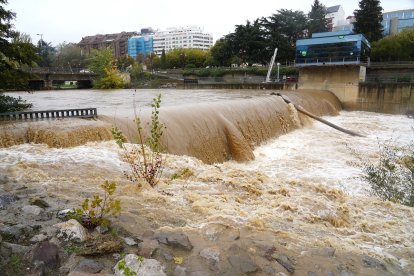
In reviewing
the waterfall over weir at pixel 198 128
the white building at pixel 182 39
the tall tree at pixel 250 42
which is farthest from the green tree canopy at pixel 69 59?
the waterfall over weir at pixel 198 128

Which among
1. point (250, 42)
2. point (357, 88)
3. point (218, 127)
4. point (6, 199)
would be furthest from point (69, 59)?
point (6, 199)

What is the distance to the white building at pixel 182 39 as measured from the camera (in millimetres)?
158875

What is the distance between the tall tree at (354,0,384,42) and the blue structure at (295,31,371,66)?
17.8 meters

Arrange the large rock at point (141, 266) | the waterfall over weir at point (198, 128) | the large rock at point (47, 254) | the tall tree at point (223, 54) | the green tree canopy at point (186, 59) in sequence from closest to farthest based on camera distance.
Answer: the large rock at point (47, 254)
the large rock at point (141, 266)
the waterfall over weir at point (198, 128)
the tall tree at point (223, 54)
the green tree canopy at point (186, 59)

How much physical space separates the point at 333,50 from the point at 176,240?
97.3ft

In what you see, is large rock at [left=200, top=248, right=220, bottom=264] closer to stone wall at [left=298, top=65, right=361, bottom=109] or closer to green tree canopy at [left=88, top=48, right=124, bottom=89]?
stone wall at [left=298, top=65, right=361, bottom=109]

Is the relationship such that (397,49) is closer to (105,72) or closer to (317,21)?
(317,21)

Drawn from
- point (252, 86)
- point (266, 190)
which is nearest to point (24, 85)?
point (266, 190)

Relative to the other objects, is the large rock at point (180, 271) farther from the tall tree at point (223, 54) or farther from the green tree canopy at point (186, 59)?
the green tree canopy at point (186, 59)

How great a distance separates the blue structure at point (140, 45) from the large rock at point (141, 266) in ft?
512

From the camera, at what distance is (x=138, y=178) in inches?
258

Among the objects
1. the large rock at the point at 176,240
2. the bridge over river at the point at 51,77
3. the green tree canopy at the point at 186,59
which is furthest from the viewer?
the green tree canopy at the point at 186,59

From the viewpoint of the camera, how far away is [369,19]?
4703 centimetres

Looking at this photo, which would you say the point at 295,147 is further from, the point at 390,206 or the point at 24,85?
the point at 24,85
